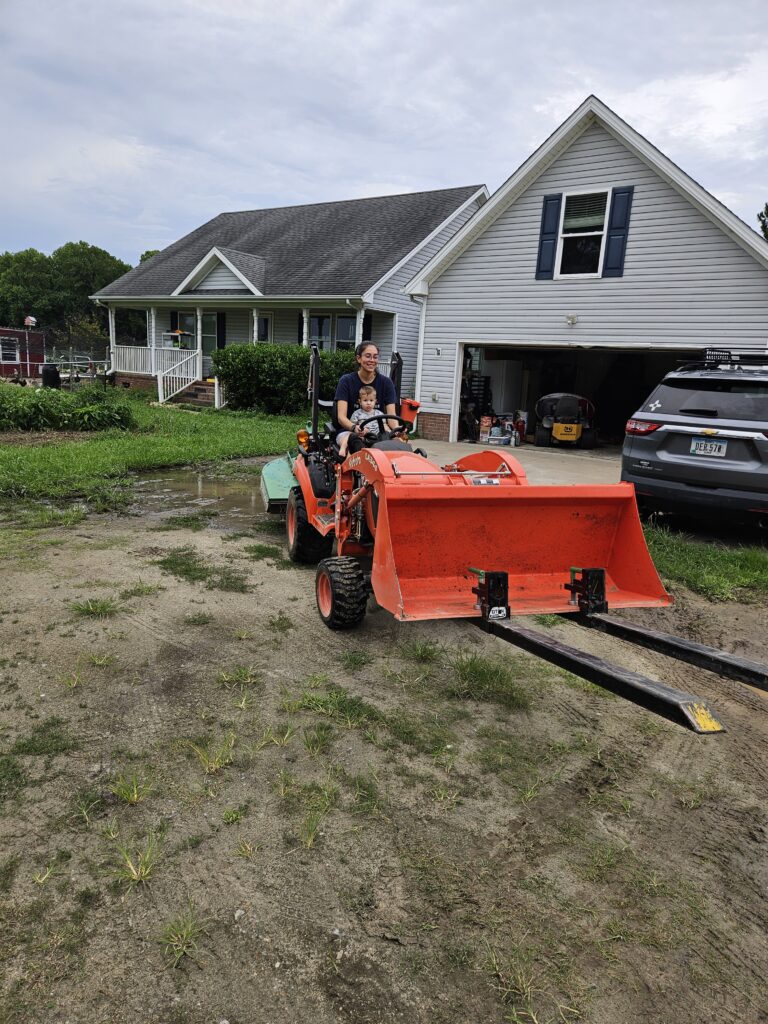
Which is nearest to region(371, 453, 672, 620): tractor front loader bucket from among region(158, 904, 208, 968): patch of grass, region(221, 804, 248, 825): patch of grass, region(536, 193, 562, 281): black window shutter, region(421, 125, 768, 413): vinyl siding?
region(221, 804, 248, 825): patch of grass

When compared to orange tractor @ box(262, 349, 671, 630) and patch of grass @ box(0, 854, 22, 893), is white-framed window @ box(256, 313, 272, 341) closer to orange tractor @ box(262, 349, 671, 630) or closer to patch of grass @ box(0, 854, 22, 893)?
orange tractor @ box(262, 349, 671, 630)

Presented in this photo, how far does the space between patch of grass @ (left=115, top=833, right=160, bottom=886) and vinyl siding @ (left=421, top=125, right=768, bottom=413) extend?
40.8ft

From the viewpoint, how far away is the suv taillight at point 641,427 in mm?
6523

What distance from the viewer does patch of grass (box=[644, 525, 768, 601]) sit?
544cm

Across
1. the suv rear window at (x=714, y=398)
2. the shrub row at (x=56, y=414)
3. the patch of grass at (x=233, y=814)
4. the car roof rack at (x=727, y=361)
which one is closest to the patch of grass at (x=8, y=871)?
the patch of grass at (x=233, y=814)

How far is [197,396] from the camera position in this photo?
21094 millimetres

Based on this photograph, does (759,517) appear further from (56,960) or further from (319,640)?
(56,960)

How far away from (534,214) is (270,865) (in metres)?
14.1

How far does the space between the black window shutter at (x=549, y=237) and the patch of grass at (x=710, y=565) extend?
8577mm

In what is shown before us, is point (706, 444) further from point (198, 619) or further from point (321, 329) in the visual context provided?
point (321, 329)

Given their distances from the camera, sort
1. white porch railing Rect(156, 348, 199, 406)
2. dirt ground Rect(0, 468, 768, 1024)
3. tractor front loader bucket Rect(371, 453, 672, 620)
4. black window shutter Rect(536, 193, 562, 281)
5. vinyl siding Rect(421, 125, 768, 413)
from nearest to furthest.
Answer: dirt ground Rect(0, 468, 768, 1024) < tractor front loader bucket Rect(371, 453, 672, 620) < vinyl siding Rect(421, 125, 768, 413) < black window shutter Rect(536, 193, 562, 281) < white porch railing Rect(156, 348, 199, 406)

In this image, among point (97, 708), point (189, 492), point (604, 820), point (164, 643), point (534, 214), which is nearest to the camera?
point (604, 820)

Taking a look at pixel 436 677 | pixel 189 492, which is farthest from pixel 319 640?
pixel 189 492

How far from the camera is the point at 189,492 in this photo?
8.47 metres
